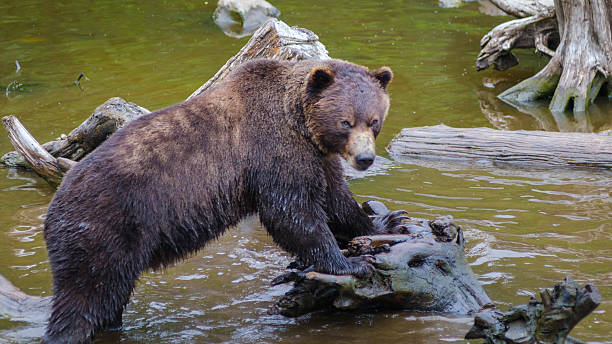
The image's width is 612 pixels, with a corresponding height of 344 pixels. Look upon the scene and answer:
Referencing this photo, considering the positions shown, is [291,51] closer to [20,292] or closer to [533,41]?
[20,292]

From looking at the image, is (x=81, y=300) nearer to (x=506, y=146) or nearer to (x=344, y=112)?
(x=344, y=112)

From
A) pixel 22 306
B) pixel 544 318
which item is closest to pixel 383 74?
pixel 544 318

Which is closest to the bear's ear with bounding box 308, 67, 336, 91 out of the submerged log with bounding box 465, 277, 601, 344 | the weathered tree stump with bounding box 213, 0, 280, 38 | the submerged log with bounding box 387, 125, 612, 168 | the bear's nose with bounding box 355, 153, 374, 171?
the bear's nose with bounding box 355, 153, 374, 171

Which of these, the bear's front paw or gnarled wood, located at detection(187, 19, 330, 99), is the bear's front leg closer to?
the bear's front paw

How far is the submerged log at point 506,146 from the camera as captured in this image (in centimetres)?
947

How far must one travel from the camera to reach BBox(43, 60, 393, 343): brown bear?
5398 millimetres

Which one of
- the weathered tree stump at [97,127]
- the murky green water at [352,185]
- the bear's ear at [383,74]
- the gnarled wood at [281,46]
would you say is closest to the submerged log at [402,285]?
the murky green water at [352,185]

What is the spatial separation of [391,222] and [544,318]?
2340 mm

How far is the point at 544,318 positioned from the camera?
454 cm

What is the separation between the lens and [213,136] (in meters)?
5.88

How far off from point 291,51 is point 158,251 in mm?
3894

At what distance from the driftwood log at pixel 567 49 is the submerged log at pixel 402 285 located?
7163 millimetres

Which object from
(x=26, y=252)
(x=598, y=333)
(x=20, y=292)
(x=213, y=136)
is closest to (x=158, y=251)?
(x=213, y=136)

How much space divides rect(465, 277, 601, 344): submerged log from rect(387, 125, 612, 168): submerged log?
5.09 metres
